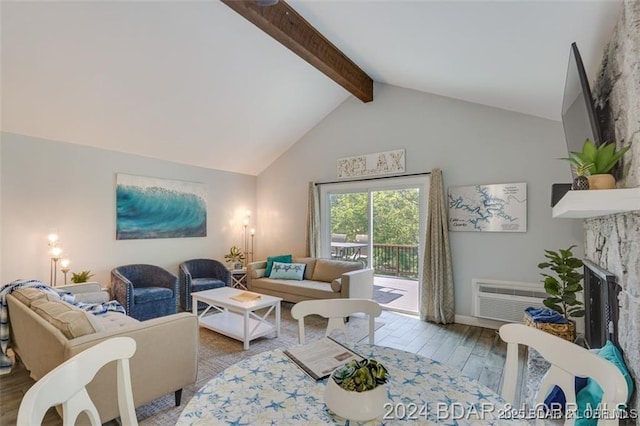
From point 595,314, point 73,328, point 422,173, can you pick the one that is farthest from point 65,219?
point 595,314

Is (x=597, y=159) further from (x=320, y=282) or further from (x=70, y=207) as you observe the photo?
(x=70, y=207)

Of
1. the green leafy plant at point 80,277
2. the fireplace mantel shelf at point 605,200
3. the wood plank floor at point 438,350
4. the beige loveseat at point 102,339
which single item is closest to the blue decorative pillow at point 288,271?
the wood plank floor at point 438,350

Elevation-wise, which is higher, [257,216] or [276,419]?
[257,216]

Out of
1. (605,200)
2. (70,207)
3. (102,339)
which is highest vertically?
(70,207)

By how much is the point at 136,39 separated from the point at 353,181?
3.36 m

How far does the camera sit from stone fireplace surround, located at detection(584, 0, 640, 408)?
4.77ft

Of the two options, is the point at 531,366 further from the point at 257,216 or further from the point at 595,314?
the point at 257,216

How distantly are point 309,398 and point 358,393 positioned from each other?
0.28 meters

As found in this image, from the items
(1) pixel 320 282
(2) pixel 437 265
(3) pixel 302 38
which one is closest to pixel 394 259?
(2) pixel 437 265

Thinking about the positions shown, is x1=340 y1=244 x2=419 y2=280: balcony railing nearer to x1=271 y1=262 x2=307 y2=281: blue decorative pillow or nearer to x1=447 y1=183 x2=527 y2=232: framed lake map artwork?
x1=447 y1=183 x2=527 y2=232: framed lake map artwork

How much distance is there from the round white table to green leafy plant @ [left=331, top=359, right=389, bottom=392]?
14cm

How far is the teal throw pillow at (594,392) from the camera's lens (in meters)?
1.55

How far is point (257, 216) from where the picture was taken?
6.44 metres

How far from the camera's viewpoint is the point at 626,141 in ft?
5.24
